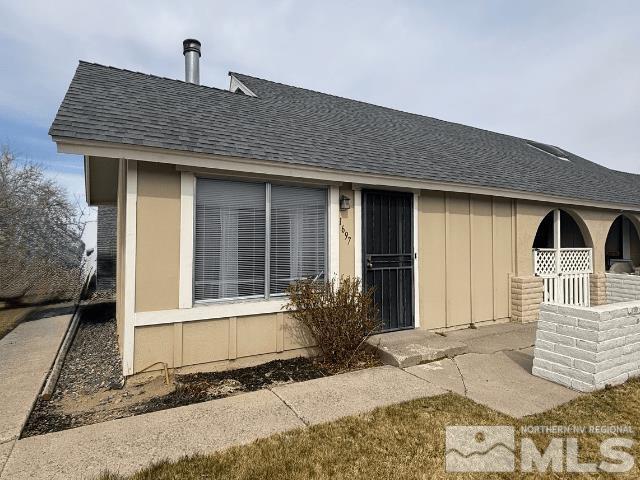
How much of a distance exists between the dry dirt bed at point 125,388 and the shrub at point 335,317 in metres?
0.26

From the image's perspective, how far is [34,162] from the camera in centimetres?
1705

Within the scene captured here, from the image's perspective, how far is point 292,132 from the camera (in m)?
5.84

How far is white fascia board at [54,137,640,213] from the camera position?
3795 millimetres

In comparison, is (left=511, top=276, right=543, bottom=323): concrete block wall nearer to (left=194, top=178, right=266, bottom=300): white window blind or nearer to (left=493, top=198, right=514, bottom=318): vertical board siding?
(left=493, top=198, right=514, bottom=318): vertical board siding

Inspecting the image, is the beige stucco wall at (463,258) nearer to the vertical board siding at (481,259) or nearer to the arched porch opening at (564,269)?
the vertical board siding at (481,259)

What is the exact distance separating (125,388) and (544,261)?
8.30 meters

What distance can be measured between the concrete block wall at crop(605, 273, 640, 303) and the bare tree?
608 inches

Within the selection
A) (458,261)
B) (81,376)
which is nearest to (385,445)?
(81,376)

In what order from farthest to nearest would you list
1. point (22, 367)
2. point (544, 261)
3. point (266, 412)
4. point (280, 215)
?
point (544, 261) < point (280, 215) < point (22, 367) < point (266, 412)

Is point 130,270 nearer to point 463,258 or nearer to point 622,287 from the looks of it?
point 463,258

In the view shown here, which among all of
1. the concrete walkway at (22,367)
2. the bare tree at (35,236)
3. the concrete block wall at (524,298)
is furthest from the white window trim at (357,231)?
the bare tree at (35,236)

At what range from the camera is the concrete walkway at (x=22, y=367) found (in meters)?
3.06

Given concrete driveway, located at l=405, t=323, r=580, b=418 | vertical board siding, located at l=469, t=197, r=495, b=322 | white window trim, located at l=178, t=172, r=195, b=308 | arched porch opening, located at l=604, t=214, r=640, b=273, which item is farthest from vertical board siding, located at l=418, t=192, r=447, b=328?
arched porch opening, located at l=604, t=214, r=640, b=273

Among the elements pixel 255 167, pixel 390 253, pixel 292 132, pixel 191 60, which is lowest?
pixel 390 253
